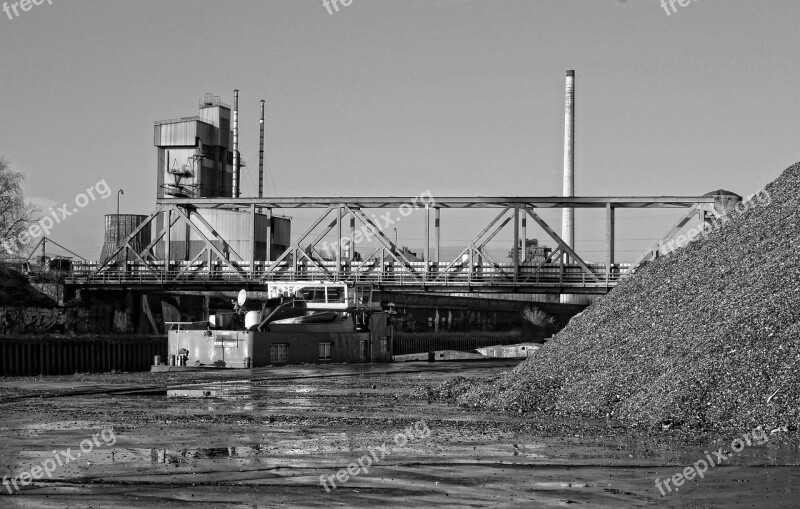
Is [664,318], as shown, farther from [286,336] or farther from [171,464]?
[286,336]

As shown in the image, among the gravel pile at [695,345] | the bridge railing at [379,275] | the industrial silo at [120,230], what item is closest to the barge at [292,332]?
the bridge railing at [379,275]

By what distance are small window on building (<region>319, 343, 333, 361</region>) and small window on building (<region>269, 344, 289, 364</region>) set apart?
2389mm

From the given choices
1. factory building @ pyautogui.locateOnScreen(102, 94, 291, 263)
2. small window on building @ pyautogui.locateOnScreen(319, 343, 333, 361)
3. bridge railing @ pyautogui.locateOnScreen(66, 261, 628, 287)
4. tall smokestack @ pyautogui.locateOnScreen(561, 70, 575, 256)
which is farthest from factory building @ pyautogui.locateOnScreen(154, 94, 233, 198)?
small window on building @ pyautogui.locateOnScreen(319, 343, 333, 361)

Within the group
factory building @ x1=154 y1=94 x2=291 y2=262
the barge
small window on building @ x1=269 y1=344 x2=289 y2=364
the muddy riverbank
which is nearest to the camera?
the muddy riverbank

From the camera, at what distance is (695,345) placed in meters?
23.3

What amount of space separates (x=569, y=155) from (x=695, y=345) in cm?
8235

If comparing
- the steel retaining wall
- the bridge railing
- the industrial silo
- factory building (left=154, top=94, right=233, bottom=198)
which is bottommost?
the steel retaining wall

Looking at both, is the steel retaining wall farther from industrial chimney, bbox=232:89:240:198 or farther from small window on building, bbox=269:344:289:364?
industrial chimney, bbox=232:89:240:198

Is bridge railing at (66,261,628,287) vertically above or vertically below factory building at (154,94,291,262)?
below

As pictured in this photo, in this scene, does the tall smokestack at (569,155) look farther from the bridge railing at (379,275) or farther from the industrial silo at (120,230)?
the industrial silo at (120,230)

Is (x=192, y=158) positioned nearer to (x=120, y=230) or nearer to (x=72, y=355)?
(x=120, y=230)

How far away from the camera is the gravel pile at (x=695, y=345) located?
20.7 m

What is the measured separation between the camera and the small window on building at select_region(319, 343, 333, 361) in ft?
173

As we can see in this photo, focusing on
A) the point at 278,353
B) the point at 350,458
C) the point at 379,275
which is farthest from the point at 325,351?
the point at 350,458
